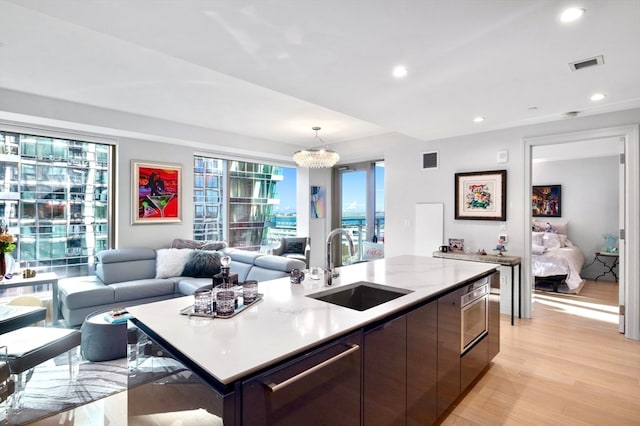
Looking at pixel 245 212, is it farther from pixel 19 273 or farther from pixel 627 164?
pixel 627 164

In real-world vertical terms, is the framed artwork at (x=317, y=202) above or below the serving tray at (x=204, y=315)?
above

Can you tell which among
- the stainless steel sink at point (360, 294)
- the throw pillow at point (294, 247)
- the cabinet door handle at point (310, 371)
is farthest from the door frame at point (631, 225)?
the throw pillow at point (294, 247)

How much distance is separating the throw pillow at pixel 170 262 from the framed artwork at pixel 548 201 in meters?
7.14

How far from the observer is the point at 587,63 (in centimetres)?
239

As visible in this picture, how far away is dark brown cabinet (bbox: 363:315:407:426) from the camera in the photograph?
1.45 meters

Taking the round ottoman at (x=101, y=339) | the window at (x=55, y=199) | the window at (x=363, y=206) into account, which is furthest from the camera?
the window at (x=363, y=206)

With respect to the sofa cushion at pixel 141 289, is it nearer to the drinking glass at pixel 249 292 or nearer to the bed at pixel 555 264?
the drinking glass at pixel 249 292

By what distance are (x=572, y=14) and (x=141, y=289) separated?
4578 millimetres

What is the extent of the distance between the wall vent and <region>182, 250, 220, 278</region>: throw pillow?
11.2ft

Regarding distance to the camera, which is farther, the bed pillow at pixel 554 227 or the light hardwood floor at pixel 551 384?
the bed pillow at pixel 554 227

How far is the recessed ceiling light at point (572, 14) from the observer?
5.69 feet

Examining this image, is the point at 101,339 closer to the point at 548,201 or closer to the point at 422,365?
the point at 422,365

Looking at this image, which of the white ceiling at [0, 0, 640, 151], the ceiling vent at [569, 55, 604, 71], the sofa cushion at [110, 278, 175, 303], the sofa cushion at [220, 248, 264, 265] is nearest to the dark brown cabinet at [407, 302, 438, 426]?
the white ceiling at [0, 0, 640, 151]

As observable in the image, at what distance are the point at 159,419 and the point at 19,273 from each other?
3.78m
